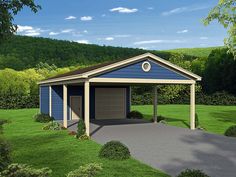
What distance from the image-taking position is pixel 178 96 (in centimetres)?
5834

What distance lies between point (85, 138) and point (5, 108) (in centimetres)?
3451

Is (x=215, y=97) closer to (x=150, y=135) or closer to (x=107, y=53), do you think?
(x=150, y=135)

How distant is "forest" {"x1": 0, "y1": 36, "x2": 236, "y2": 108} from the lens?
54.7 m

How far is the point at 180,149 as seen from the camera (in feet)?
49.2

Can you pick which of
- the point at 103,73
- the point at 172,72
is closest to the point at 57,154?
the point at 103,73

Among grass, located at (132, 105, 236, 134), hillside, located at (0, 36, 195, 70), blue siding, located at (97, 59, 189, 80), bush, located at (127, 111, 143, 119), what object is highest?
hillside, located at (0, 36, 195, 70)

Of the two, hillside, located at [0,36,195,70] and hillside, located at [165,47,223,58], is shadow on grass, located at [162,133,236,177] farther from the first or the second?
hillside, located at [165,47,223,58]

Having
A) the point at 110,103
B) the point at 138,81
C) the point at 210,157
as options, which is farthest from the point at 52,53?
the point at 210,157

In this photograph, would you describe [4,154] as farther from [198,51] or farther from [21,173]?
[198,51]

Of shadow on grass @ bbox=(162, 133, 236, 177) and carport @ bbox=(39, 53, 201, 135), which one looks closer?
shadow on grass @ bbox=(162, 133, 236, 177)

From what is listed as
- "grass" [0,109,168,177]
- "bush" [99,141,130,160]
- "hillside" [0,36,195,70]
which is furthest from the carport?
"hillside" [0,36,195,70]

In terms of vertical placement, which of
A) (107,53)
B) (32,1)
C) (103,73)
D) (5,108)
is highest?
(107,53)

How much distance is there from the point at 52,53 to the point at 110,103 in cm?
7920

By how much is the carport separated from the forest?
6.13 metres
